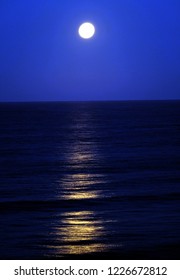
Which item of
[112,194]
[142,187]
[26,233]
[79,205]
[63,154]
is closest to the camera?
[26,233]

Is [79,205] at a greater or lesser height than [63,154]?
lesser

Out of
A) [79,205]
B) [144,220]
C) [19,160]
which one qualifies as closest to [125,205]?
[79,205]

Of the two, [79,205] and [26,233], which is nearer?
[26,233]

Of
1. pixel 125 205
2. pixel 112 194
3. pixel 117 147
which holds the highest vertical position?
pixel 117 147

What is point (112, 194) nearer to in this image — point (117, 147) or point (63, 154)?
point (63, 154)

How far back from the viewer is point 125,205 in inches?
1184

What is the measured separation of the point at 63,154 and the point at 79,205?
101ft

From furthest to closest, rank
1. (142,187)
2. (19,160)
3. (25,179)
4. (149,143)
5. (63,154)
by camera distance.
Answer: (149,143) < (63,154) < (19,160) < (25,179) < (142,187)

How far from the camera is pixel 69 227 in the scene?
2502 centimetres

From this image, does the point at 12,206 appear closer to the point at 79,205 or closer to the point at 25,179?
the point at 79,205
